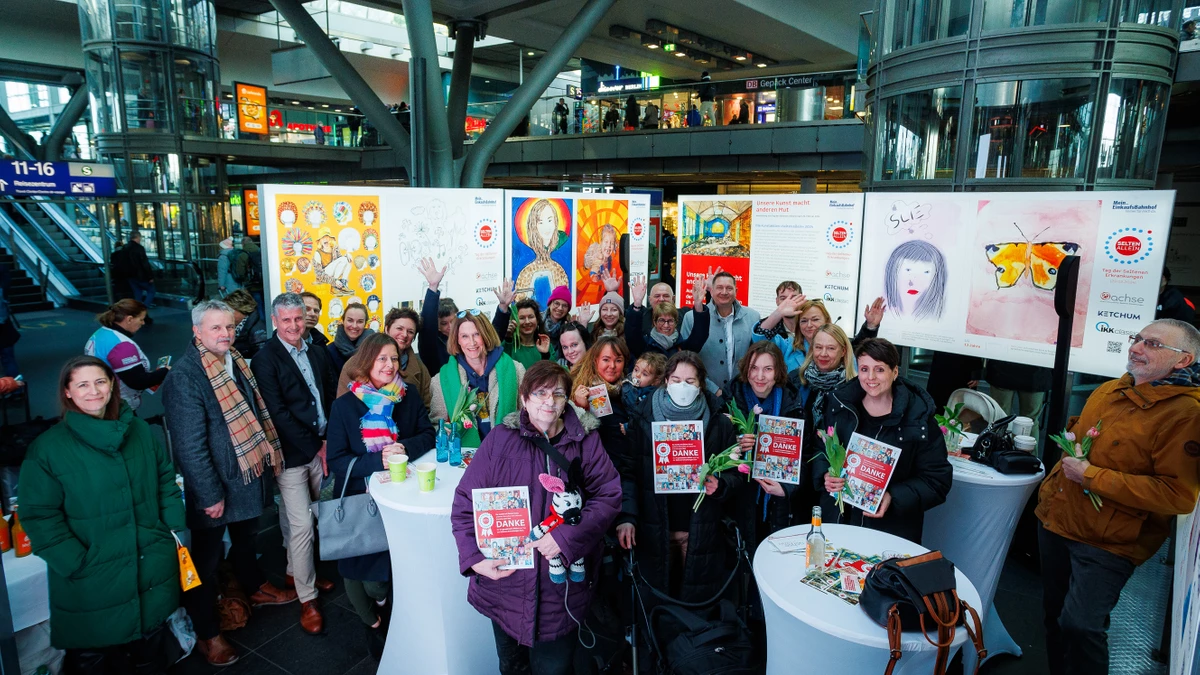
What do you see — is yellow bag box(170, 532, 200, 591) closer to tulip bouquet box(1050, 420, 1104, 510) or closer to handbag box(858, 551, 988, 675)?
handbag box(858, 551, 988, 675)

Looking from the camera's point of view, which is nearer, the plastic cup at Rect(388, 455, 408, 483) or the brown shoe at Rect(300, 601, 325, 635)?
the plastic cup at Rect(388, 455, 408, 483)

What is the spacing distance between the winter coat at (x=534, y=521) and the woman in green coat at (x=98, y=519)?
1.75 metres

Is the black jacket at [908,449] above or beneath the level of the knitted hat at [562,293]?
beneath

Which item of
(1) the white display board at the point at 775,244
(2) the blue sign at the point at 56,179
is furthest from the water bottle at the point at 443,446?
(2) the blue sign at the point at 56,179

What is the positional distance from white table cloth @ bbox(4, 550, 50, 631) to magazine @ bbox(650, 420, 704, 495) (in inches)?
121

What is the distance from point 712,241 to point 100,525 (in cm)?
613

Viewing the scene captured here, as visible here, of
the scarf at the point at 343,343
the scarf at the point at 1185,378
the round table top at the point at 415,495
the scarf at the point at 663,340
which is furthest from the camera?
the scarf at the point at 663,340

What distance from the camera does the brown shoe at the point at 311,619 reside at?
4145 mm

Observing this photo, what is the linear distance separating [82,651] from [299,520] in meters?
1.20

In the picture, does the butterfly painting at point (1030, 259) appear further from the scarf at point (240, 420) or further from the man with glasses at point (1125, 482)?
the scarf at point (240, 420)

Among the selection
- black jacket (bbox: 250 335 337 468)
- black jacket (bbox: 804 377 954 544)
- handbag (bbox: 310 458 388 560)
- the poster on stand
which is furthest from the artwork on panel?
black jacket (bbox: 804 377 954 544)

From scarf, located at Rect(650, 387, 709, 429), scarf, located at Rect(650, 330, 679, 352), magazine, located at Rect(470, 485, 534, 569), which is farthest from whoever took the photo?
scarf, located at Rect(650, 330, 679, 352)

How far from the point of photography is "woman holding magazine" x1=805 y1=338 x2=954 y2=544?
3344 mm

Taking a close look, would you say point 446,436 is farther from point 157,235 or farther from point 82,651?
point 157,235
